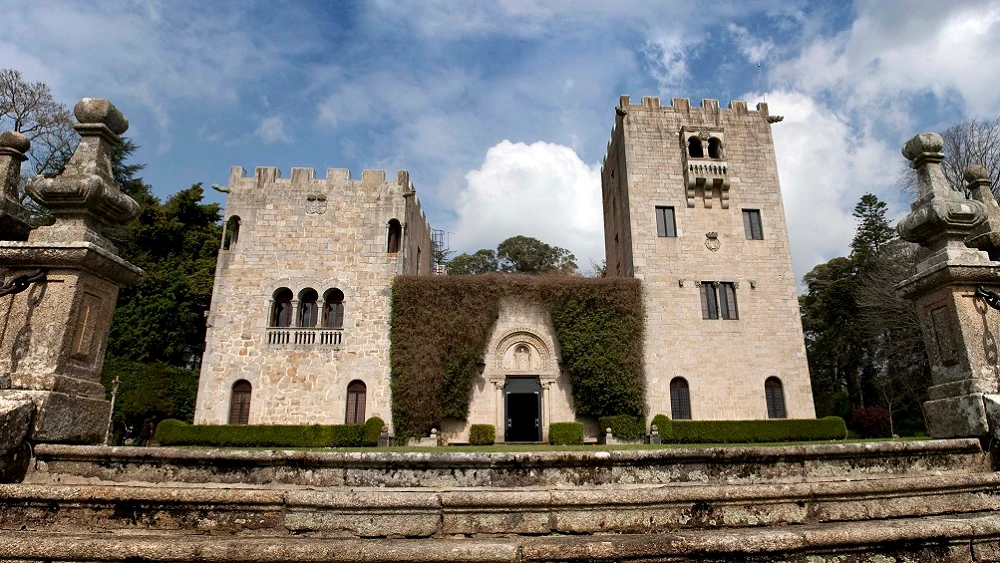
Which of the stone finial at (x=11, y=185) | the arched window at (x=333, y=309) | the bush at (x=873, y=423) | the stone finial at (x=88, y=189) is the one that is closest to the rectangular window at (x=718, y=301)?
the bush at (x=873, y=423)

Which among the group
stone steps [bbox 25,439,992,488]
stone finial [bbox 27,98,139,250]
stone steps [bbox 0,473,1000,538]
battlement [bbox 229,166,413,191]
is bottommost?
stone steps [bbox 0,473,1000,538]

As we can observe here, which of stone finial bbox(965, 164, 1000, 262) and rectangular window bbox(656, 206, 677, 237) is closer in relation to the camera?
stone finial bbox(965, 164, 1000, 262)

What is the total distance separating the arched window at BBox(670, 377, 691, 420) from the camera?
1959 cm

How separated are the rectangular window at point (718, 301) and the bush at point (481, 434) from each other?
9.28 m

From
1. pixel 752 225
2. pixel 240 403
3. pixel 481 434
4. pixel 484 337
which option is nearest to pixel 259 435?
pixel 240 403

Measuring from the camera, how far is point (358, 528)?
3.71 metres

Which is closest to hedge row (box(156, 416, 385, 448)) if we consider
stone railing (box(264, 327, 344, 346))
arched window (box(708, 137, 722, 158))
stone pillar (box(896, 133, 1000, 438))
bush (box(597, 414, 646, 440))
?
stone railing (box(264, 327, 344, 346))

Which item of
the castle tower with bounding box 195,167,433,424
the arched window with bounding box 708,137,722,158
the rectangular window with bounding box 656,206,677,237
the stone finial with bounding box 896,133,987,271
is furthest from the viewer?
the arched window with bounding box 708,137,722,158

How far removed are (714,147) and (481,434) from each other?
15502 mm

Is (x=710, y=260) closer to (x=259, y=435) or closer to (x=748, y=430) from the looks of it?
(x=748, y=430)

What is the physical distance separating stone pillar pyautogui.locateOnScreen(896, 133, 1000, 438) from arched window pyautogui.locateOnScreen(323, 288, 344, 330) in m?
18.1

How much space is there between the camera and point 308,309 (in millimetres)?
20703

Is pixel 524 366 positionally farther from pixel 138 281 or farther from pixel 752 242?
pixel 138 281

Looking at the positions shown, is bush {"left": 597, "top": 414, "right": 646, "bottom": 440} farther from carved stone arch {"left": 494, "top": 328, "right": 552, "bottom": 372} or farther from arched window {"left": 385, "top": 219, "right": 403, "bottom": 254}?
arched window {"left": 385, "top": 219, "right": 403, "bottom": 254}
